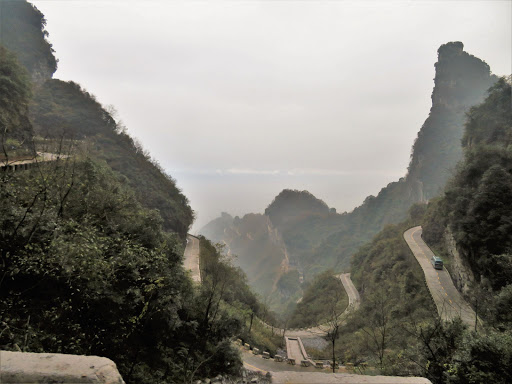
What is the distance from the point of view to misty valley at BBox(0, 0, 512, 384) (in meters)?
5.60

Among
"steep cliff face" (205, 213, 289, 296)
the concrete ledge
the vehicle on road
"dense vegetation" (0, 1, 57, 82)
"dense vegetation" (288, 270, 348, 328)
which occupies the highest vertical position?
"dense vegetation" (0, 1, 57, 82)

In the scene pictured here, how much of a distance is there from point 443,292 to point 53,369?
2382 cm

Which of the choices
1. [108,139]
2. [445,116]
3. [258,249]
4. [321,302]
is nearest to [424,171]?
[445,116]

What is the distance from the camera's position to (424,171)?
7406 centimetres

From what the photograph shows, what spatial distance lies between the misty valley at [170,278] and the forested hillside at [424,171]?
3335 cm

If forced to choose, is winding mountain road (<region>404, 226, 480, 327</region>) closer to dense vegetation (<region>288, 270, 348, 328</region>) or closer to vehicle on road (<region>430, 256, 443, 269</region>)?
vehicle on road (<region>430, 256, 443, 269</region>)

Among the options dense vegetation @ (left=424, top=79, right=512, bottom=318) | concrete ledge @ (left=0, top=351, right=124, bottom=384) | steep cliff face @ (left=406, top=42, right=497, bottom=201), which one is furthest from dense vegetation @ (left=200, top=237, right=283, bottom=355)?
steep cliff face @ (left=406, top=42, right=497, bottom=201)

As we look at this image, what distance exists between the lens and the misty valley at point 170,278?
560 centimetres

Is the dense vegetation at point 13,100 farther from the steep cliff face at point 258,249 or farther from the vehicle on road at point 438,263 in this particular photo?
the steep cliff face at point 258,249

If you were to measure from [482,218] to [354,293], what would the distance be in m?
25.0

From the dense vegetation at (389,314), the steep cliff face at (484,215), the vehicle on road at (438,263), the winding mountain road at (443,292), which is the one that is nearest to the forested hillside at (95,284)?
the dense vegetation at (389,314)

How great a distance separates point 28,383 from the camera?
74.7 inches

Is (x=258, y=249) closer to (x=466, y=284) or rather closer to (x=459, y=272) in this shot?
(x=459, y=272)

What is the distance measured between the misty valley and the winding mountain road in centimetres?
17
